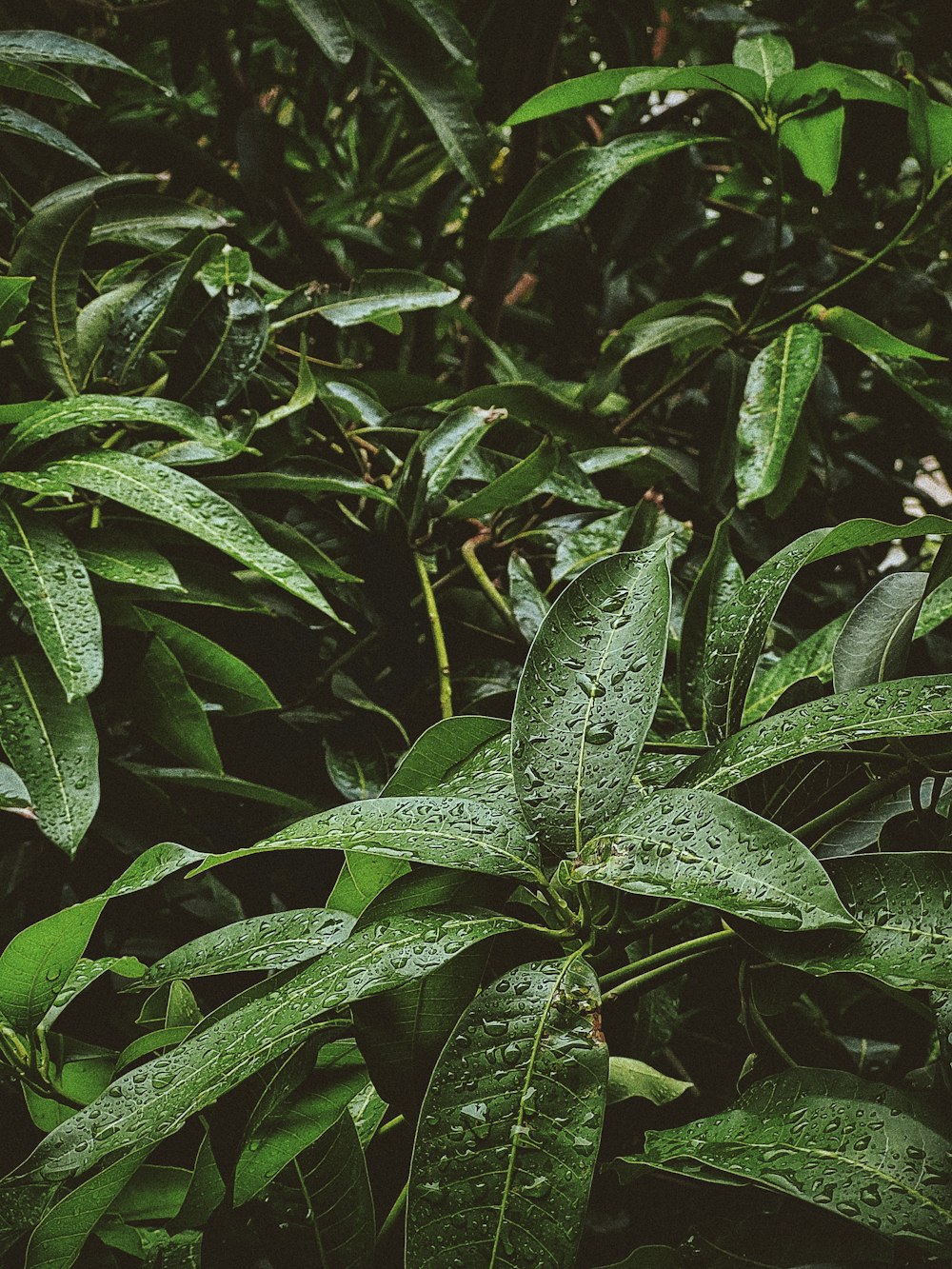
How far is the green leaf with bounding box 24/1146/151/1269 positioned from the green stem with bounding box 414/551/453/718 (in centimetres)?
41

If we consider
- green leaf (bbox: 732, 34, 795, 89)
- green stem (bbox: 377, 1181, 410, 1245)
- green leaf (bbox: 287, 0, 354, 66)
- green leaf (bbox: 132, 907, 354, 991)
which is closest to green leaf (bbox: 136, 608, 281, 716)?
green leaf (bbox: 132, 907, 354, 991)

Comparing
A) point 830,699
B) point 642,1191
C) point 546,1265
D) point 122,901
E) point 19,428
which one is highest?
point 19,428

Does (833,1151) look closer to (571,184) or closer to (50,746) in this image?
(50,746)

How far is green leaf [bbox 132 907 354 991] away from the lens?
0.42 m

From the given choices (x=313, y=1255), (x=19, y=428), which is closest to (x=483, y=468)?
(x=19, y=428)

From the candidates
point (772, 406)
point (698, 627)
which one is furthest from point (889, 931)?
point (772, 406)

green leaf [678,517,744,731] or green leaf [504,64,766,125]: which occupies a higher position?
green leaf [504,64,766,125]

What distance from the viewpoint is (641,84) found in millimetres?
835

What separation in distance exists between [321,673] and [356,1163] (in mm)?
486

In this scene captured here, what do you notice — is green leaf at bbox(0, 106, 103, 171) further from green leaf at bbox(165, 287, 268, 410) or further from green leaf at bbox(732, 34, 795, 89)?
green leaf at bbox(732, 34, 795, 89)

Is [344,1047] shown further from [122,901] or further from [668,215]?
[668,215]

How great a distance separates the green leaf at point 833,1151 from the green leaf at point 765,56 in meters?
0.99

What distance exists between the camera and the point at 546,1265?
1.02ft

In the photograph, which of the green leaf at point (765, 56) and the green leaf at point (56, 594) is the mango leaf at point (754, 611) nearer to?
the green leaf at point (56, 594)
